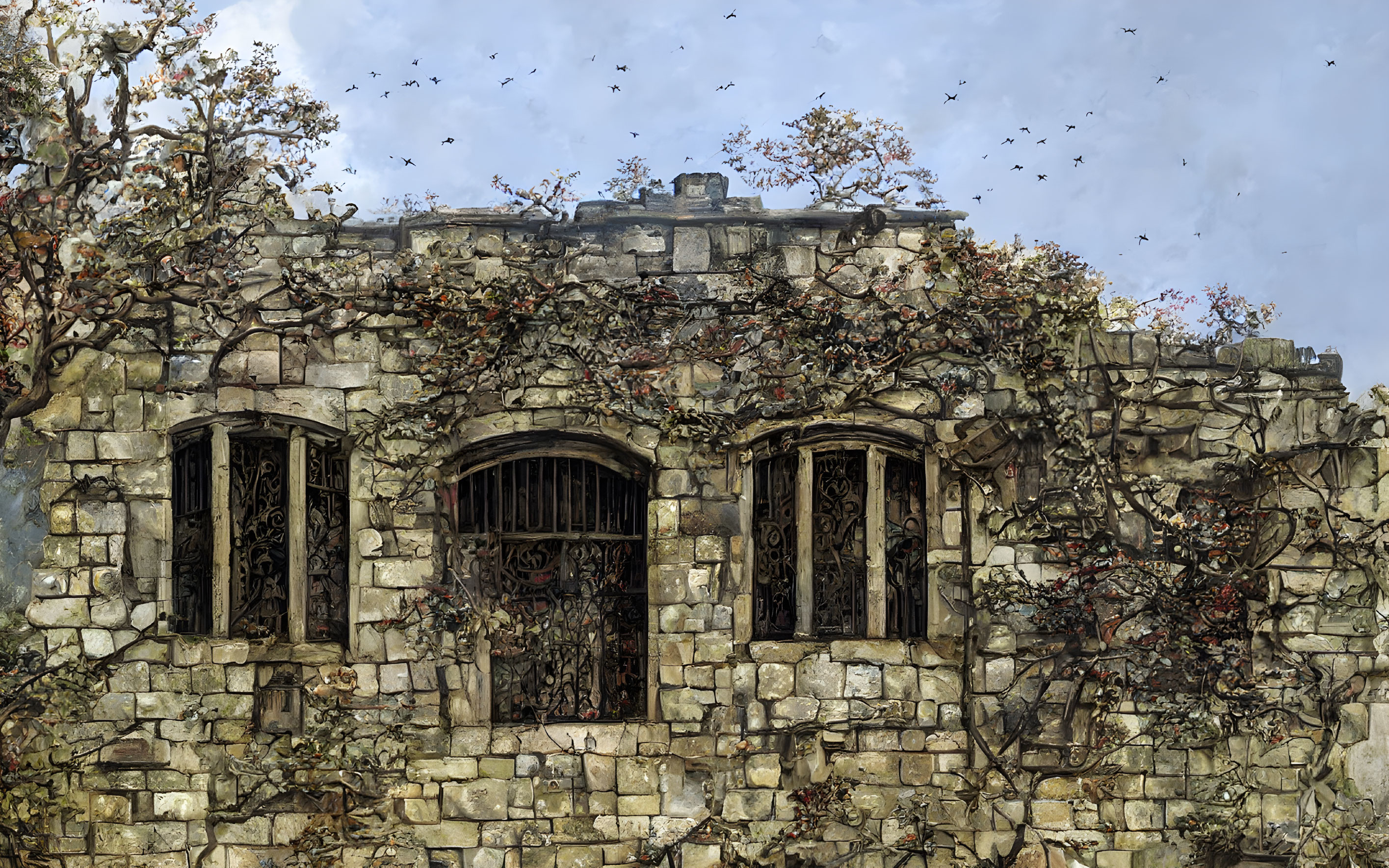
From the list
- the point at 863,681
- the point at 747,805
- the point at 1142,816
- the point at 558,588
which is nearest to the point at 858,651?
the point at 863,681

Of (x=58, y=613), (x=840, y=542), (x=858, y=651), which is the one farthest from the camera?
(x=840, y=542)

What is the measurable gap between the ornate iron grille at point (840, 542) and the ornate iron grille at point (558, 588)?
1101 millimetres

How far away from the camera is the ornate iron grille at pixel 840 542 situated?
7496 millimetres

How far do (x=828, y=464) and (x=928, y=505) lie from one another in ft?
2.19

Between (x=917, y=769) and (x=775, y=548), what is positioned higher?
(x=775, y=548)

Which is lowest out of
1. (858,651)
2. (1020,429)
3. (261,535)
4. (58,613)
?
(858,651)

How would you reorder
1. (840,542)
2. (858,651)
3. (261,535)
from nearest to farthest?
(858,651) → (261,535) → (840,542)

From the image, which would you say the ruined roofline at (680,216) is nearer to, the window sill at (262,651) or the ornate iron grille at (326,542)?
the ornate iron grille at (326,542)

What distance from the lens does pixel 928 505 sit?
7.48 metres

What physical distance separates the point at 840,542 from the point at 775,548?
1.35 feet

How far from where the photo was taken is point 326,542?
7438 millimetres

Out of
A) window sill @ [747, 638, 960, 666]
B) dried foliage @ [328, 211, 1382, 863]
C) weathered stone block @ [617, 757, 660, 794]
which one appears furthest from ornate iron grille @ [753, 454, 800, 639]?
weathered stone block @ [617, 757, 660, 794]

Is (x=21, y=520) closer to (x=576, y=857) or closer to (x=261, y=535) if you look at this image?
(x=261, y=535)

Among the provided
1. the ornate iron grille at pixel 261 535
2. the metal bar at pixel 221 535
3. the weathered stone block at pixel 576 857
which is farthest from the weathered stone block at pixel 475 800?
the metal bar at pixel 221 535
